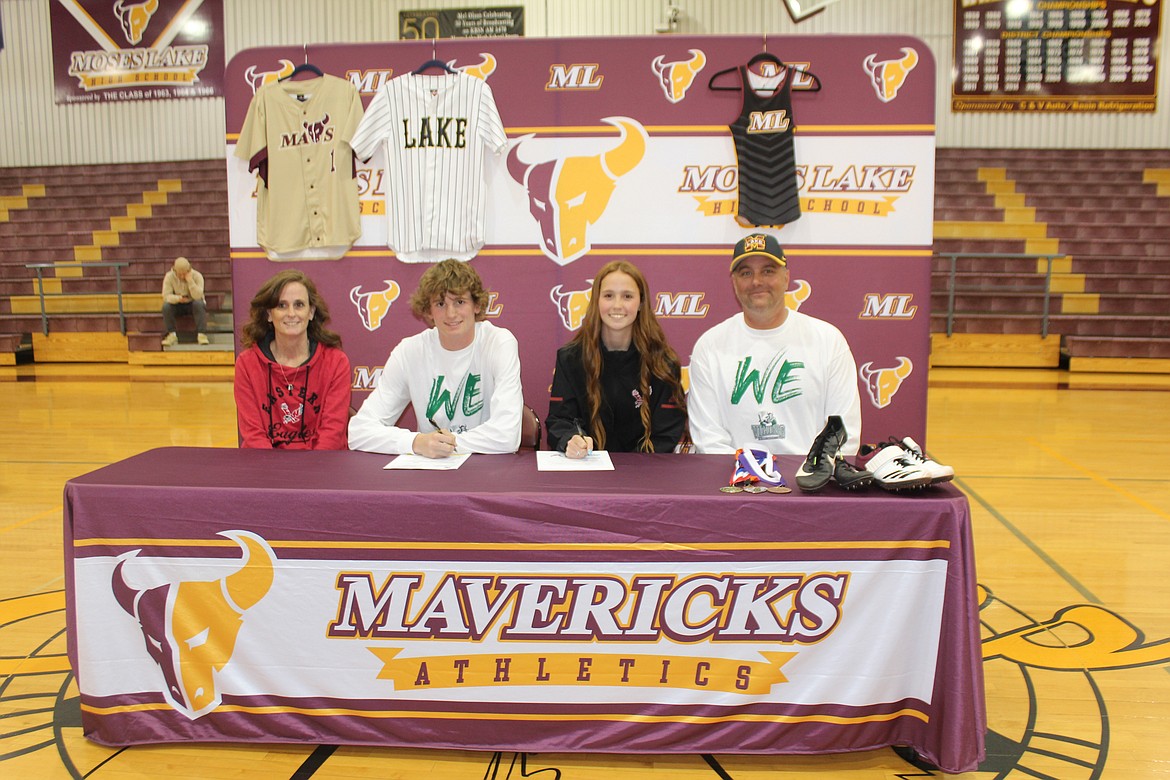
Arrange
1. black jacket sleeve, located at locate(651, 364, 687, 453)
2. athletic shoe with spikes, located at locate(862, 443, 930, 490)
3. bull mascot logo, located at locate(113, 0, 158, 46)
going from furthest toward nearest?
bull mascot logo, located at locate(113, 0, 158, 46) < black jacket sleeve, located at locate(651, 364, 687, 453) < athletic shoe with spikes, located at locate(862, 443, 930, 490)

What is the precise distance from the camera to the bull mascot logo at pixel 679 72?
13.0ft

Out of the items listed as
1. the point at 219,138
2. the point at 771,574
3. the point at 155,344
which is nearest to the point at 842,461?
the point at 771,574

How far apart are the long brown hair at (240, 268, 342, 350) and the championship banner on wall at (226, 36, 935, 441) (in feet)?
3.38

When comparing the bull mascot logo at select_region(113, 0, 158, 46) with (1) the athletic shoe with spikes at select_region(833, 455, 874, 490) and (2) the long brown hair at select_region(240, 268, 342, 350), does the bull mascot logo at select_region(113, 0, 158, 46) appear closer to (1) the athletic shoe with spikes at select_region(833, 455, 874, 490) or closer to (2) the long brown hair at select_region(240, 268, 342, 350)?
(2) the long brown hair at select_region(240, 268, 342, 350)

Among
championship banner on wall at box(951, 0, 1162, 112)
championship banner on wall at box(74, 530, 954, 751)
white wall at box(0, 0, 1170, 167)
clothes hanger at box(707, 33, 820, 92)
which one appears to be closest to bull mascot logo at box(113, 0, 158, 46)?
white wall at box(0, 0, 1170, 167)

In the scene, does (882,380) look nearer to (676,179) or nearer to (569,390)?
(676,179)

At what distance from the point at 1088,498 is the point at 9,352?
11024mm

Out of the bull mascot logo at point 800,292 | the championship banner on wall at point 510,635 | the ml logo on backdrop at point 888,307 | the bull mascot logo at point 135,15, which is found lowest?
the championship banner on wall at point 510,635

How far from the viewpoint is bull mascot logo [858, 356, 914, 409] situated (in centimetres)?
405

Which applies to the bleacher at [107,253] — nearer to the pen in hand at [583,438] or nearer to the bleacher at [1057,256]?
the pen in hand at [583,438]

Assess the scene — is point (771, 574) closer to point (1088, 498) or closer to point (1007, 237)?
point (1088, 498)

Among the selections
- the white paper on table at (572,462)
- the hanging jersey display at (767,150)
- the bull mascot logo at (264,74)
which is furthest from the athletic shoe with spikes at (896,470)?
the bull mascot logo at (264,74)

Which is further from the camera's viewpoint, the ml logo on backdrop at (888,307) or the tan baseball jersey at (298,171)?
the tan baseball jersey at (298,171)

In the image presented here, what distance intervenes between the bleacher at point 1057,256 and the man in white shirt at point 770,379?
6833 mm
